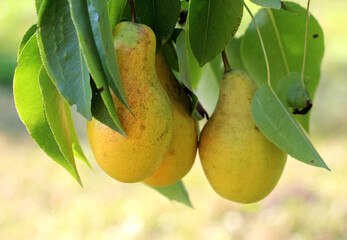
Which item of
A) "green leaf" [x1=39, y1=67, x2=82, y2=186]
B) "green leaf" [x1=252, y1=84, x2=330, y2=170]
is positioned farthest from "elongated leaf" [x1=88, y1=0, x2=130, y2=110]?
"green leaf" [x1=252, y1=84, x2=330, y2=170]

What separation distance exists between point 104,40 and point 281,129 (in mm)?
280

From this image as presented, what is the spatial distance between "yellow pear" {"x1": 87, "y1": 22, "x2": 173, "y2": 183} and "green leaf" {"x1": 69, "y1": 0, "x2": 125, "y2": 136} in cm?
7

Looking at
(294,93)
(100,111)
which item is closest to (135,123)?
(100,111)

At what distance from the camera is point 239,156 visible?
770mm

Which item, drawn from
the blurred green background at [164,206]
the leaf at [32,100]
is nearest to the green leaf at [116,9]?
the leaf at [32,100]

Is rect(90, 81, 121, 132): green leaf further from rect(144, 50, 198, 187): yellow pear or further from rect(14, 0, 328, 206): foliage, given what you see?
rect(144, 50, 198, 187): yellow pear

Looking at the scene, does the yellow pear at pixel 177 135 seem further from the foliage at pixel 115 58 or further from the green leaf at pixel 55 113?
the green leaf at pixel 55 113

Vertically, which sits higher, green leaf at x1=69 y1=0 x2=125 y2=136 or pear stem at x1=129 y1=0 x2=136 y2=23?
green leaf at x1=69 y1=0 x2=125 y2=136

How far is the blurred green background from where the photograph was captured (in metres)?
2.63

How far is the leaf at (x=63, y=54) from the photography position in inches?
22.9

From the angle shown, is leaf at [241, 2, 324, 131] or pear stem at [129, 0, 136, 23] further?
leaf at [241, 2, 324, 131]

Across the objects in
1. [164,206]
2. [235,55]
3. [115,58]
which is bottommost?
[164,206]

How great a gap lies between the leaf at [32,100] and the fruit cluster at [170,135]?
85 mm

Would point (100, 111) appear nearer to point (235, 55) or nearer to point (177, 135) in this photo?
point (177, 135)
